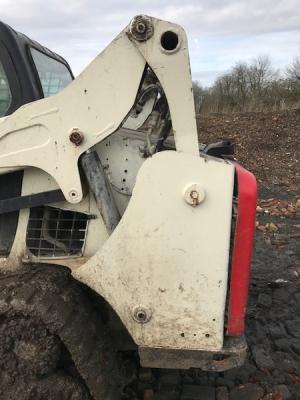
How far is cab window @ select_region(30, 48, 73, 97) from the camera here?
294 centimetres

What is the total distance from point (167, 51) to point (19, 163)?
84 centimetres

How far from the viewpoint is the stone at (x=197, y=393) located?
10.2 feet

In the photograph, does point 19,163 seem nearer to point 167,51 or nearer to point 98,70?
point 98,70

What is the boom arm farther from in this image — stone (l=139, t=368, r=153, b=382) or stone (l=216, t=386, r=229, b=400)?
stone (l=216, t=386, r=229, b=400)

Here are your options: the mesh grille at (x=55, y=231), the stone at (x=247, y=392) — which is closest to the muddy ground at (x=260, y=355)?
the stone at (x=247, y=392)

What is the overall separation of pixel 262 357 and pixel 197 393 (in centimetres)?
65

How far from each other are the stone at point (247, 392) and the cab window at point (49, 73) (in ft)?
6.82

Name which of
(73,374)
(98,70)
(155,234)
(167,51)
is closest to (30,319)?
(73,374)

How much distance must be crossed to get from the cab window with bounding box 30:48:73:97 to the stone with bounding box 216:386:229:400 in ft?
6.63

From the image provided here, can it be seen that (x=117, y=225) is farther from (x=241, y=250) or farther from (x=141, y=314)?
(x=241, y=250)

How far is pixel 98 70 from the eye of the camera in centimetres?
229

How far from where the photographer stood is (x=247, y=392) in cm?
317

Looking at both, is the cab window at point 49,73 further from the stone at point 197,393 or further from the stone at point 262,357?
the stone at point 262,357

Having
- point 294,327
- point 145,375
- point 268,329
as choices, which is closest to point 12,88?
point 145,375
